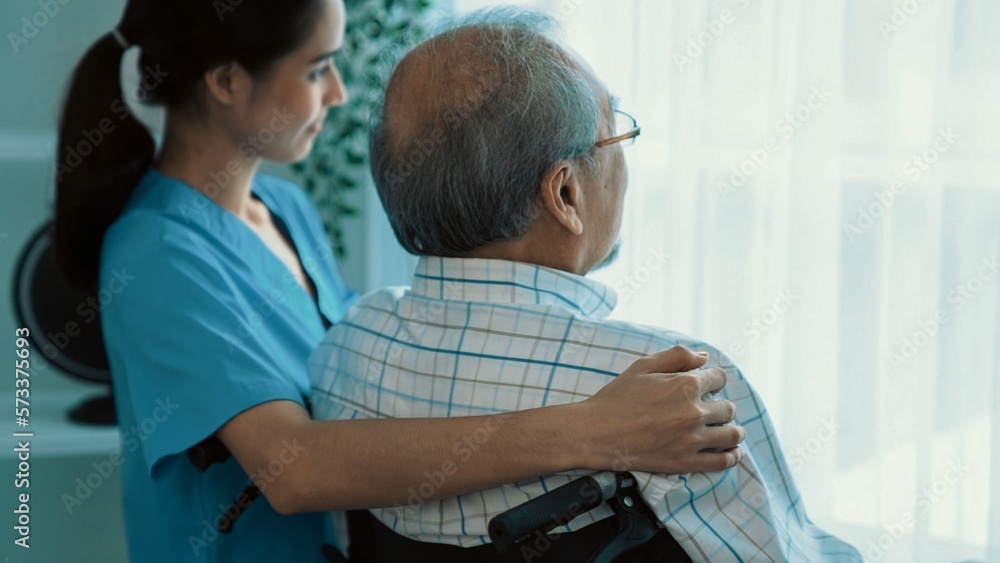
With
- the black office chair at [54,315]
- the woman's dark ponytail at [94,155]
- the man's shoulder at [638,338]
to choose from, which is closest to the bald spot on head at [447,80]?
the man's shoulder at [638,338]

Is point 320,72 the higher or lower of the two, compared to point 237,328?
higher

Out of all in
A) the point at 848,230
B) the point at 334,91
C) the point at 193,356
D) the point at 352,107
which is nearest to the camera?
the point at 193,356

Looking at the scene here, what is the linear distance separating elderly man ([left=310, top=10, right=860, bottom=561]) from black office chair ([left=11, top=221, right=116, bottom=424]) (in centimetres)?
112

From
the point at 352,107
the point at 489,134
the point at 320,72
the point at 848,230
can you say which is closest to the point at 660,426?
the point at 489,134

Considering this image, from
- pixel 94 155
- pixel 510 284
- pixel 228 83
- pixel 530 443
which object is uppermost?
pixel 228 83

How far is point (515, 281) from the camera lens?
1.00m

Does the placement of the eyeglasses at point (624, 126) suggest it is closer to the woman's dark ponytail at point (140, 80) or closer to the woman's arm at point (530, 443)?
the woman's arm at point (530, 443)

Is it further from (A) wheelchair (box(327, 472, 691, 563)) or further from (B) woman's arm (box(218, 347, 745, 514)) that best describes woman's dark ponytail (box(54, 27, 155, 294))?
(A) wheelchair (box(327, 472, 691, 563))

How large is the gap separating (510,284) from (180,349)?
1.42ft

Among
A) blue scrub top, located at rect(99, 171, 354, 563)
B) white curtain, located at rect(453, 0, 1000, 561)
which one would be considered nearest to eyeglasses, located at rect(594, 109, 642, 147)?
white curtain, located at rect(453, 0, 1000, 561)

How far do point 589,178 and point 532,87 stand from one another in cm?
12

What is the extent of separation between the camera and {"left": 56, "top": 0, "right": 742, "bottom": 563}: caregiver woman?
0.90 m

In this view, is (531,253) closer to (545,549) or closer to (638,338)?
(638,338)

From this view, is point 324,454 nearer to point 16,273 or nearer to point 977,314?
point 977,314
